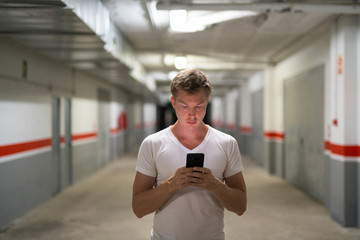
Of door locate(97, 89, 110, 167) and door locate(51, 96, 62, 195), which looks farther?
door locate(97, 89, 110, 167)

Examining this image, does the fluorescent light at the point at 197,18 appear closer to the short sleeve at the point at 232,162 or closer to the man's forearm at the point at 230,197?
the short sleeve at the point at 232,162

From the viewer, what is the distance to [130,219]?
5.02m

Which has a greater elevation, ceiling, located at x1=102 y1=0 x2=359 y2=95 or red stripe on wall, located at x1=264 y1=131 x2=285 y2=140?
ceiling, located at x1=102 y1=0 x2=359 y2=95

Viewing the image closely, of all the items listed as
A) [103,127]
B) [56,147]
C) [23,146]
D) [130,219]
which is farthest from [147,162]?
[103,127]

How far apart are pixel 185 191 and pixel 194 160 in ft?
0.53

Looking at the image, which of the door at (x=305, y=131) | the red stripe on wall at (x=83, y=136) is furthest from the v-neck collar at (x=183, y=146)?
the red stripe on wall at (x=83, y=136)

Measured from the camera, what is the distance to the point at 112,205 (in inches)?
230

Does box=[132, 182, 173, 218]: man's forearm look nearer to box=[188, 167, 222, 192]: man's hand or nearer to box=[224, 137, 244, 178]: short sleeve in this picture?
box=[188, 167, 222, 192]: man's hand

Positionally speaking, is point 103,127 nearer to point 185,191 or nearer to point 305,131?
point 305,131

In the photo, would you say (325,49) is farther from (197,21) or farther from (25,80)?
(25,80)

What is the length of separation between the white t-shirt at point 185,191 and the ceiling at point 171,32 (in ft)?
6.18

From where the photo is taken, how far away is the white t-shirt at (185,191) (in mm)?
1460

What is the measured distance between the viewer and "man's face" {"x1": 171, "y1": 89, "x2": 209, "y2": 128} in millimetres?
1448

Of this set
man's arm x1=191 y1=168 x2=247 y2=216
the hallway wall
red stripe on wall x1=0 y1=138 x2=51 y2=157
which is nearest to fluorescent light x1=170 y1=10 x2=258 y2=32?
the hallway wall
